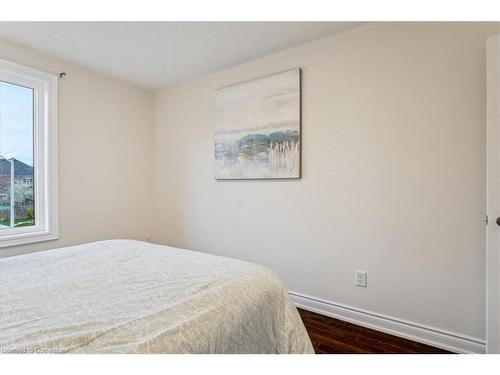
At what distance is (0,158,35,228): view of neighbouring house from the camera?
2.33m

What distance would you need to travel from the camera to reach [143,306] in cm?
94

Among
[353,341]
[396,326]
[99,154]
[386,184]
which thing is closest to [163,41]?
[99,154]

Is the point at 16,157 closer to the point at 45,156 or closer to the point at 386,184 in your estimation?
the point at 45,156

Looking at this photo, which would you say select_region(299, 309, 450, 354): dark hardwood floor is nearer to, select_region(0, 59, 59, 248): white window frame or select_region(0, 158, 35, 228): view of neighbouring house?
select_region(0, 59, 59, 248): white window frame

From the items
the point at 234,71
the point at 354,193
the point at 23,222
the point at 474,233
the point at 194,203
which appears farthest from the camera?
the point at 194,203

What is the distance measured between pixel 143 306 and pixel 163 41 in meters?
2.12

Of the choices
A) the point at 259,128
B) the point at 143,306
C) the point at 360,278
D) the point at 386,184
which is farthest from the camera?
the point at 259,128

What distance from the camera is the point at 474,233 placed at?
165 centimetres

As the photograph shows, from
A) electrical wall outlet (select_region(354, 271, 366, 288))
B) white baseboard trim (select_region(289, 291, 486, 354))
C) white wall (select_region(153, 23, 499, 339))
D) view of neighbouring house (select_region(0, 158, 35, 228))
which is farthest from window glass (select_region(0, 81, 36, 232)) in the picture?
electrical wall outlet (select_region(354, 271, 366, 288))

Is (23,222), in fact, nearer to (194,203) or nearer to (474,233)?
(194,203)

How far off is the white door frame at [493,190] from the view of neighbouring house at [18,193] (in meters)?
3.46
